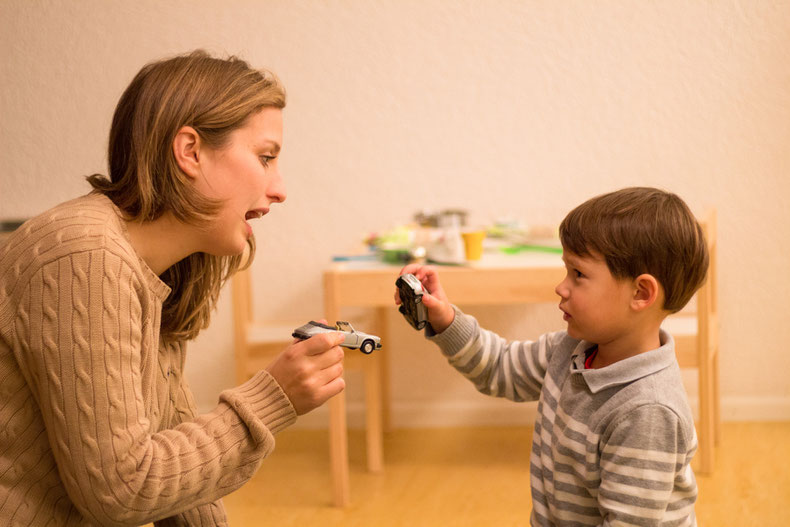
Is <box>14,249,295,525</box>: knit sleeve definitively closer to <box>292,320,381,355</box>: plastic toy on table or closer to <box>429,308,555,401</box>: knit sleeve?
<box>292,320,381,355</box>: plastic toy on table

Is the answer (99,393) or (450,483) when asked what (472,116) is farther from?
(99,393)

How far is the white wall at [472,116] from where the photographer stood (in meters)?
2.53

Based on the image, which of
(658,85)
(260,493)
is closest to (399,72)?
(658,85)

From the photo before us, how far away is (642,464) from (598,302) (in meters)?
0.23

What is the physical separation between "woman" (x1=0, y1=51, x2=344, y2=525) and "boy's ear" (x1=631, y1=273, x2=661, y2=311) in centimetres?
43

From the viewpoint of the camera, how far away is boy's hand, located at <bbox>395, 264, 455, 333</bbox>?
1311 mm

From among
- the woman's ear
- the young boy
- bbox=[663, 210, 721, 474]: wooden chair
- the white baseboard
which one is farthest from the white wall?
the woman's ear

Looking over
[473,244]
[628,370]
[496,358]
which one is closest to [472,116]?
[473,244]

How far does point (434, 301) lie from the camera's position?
4.28 feet

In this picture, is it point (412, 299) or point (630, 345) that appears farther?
point (412, 299)

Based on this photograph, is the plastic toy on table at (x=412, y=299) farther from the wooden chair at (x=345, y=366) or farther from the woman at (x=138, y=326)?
the wooden chair at (x=345, y=366)

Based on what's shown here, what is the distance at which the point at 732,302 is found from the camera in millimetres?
2637

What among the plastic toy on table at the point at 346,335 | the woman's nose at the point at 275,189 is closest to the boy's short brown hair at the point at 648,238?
the plastic toy on table at the point at 346,335

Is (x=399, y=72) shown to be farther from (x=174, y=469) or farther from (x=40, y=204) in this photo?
(x=174, y=469)
